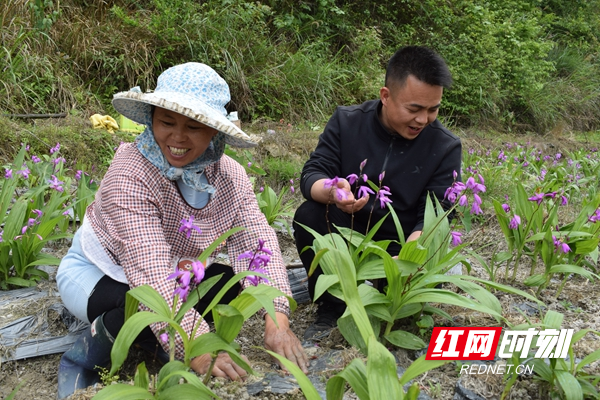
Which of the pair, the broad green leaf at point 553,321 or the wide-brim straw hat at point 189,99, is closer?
the broad green leaf at point 553,321

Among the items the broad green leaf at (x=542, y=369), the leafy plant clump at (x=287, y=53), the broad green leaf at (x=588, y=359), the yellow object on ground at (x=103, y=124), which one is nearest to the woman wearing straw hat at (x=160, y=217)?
the broad green leaf at (x=542, y=369)

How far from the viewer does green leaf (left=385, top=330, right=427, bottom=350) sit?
2.17 m

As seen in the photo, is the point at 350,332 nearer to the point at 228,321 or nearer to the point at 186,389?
the point at 228,321

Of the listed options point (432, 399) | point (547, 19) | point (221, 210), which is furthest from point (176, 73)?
point (547, 19)

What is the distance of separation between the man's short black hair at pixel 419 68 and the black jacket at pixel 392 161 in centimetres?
25

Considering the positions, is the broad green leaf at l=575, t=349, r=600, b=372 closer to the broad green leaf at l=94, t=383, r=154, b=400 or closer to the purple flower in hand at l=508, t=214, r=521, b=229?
the purple flower in hand at l=508, t=214, r=521, b=229

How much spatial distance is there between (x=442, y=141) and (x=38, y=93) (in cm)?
514

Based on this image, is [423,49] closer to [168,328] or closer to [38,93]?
[168,328]

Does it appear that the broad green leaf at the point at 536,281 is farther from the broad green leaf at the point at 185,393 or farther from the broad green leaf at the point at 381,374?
the broad green leaf at the point at 185,393

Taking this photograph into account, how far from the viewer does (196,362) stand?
74.7 inches

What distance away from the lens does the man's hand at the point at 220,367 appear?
6.20 feet

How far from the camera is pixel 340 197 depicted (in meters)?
2.12

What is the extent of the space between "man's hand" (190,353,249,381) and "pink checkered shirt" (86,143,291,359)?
116mm

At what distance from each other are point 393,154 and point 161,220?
47.6 inches
